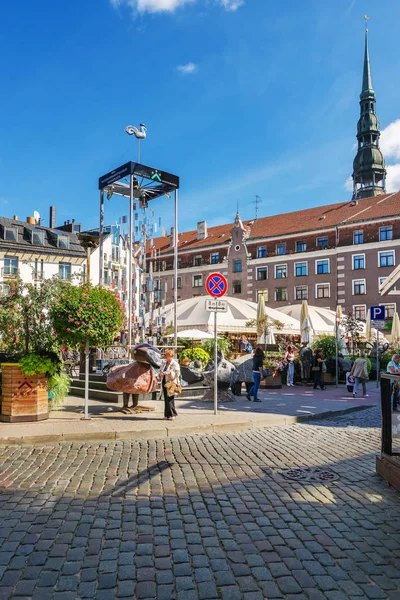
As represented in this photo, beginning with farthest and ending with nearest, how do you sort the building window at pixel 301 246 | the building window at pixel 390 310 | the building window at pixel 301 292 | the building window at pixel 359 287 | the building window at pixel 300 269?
the building window at pixel 301 246, the building window at pixel 300 269, the building window at pixel 301 292, the building window at pixel 359 287, the building window at pixel 390 310

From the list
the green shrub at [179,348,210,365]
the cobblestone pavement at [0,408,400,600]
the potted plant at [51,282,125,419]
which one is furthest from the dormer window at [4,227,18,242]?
the cobblestone pavement at [0,408,400,600]

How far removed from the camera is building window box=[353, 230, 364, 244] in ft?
163

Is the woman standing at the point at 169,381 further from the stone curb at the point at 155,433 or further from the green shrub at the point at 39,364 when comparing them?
the green shrub at the point at 39,364

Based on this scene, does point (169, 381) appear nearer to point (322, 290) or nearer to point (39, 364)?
point (39, 364)

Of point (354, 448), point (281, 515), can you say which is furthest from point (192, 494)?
point (354, 448)

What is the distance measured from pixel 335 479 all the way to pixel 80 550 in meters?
3.59

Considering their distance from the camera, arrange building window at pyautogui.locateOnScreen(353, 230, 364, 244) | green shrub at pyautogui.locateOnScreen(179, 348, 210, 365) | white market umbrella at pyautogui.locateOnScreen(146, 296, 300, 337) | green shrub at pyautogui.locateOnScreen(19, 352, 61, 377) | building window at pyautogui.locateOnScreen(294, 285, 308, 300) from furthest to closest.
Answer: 1. building window at pyautogui.locateOnScreen(294, 285, 308, 300)
2. building window at pyautogui.locateOnScreen(353, 230, 364, 244)
3. white market umbrella at pyautogui.locateOnScreen(146, 296, 300, 337)
4. green shrub at pyautogui.locateOnScreen(179, 348, 210, 365)
5. green shrub at pyautogui.locateOnScreen(19, 352, 61, 377)

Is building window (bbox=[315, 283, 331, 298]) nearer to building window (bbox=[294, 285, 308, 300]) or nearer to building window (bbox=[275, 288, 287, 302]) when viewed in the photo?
building window (bbox=[294, 285, 308, 300])

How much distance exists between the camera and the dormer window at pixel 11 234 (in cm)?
5038

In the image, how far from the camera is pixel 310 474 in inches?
269

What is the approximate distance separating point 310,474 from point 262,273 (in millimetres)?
50897

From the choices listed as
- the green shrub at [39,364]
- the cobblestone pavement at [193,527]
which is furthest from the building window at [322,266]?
the cobblestone pavement at [193,527]

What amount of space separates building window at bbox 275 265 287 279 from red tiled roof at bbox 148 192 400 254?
3.56 meters

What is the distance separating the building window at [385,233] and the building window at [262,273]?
1319cm
